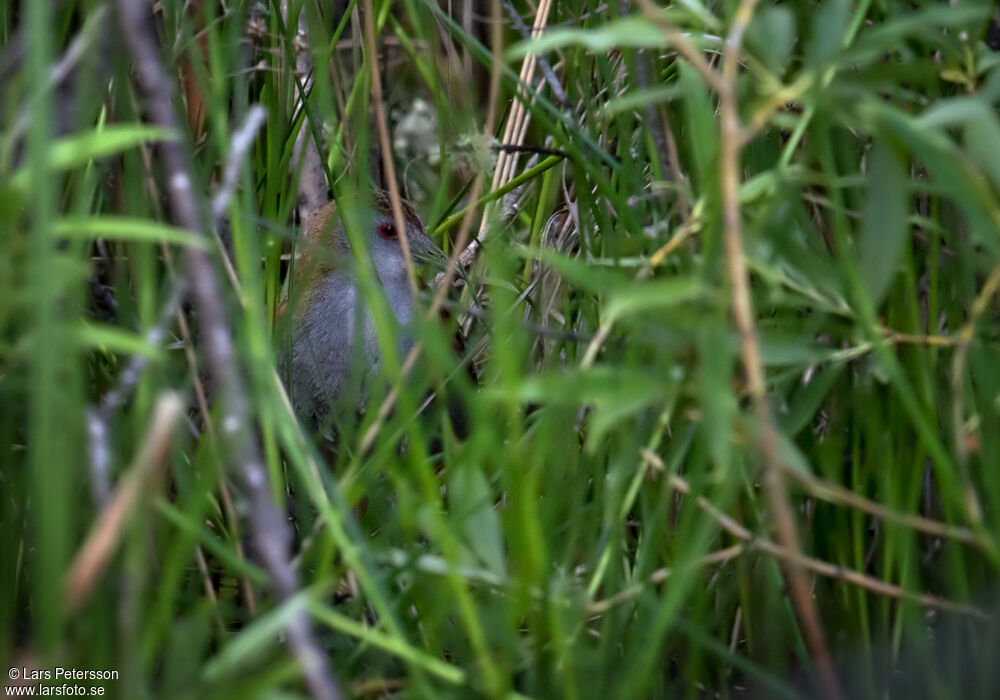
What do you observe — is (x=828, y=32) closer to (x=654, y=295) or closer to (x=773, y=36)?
(x=773, y=36)

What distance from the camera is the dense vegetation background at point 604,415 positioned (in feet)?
3.49

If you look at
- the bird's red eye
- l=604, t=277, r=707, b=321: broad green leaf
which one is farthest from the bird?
l=604, t=277, r=707, b=321: broad green leaf

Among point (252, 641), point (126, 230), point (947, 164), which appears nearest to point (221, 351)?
point (126, 230)

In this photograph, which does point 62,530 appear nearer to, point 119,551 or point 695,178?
point 119,551

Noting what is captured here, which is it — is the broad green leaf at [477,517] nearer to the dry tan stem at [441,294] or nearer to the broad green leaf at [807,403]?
the dry tan stem at [441,294]

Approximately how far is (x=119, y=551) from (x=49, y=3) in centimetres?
57

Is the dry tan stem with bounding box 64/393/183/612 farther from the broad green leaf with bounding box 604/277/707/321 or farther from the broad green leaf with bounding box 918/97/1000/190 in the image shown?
the broad green leaf with bounding box 918/97/1000/190

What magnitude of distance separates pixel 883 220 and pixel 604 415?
364 mm

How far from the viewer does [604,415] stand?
3.56ft

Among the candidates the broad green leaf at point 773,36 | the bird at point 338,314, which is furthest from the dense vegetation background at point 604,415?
the bird at point 338,314

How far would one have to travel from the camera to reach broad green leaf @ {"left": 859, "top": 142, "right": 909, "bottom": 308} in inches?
45.3

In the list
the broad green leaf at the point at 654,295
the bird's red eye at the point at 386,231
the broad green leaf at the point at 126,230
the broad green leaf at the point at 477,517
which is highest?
the broad green leaf at the point at 126,230

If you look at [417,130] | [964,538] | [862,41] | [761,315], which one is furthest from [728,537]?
[417,130]

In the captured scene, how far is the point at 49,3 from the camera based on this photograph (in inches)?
41.2
